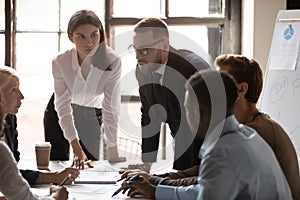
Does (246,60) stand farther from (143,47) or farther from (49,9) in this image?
(49,9)

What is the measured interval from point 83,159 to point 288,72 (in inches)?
47.1

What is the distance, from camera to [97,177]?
7.54ft

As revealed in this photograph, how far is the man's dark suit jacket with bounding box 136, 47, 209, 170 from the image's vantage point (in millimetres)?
2438

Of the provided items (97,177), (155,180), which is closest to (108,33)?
(97,177)

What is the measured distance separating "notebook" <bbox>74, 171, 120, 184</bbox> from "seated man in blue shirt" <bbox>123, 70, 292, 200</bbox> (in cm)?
78

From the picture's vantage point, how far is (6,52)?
12.9 feet

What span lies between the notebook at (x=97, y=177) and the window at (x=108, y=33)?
1401 millimetres

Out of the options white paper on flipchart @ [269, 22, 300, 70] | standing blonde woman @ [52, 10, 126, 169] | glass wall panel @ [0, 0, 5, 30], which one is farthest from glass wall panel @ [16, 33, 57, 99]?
white paper on flipchart @ [269, 22, 300, 70]

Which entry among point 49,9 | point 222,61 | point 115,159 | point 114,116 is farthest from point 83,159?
point 49,9

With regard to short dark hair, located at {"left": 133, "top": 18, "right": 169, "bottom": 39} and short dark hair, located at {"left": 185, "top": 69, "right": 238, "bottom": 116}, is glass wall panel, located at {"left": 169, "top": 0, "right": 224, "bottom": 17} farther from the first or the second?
short dark hair, located at {"left": 185, "top": 69, "right": 238, "bottom": 116}

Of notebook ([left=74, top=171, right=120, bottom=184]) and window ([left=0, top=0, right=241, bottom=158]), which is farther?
window ([left=0, top=0, right=241, bottom=158])

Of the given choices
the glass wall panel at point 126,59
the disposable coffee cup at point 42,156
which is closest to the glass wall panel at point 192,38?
the glass wall panel at point 126,59

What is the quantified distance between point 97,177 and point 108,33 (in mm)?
1732

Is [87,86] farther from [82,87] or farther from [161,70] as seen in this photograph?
[161,70]
